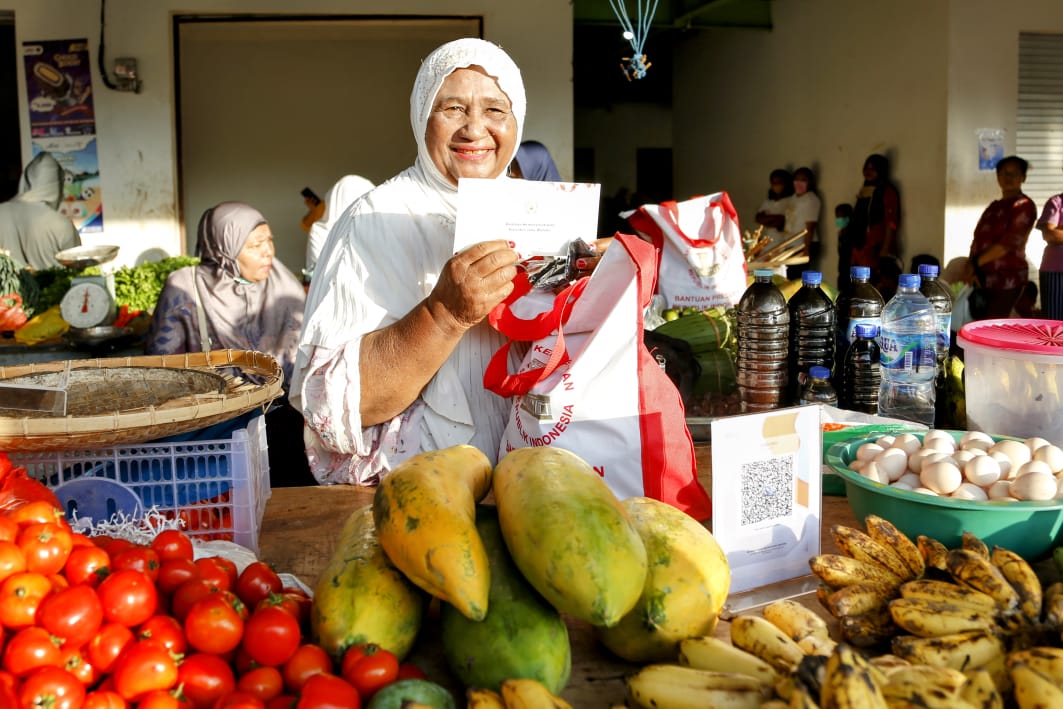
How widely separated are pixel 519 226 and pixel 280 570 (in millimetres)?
792

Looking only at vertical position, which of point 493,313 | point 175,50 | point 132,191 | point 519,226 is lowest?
point 493,313

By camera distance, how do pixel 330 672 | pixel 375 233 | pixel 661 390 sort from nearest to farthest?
pixel 330 672
pixel 661 390
pixel 375 233

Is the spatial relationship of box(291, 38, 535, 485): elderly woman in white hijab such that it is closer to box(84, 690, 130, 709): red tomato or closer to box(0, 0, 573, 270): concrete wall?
box(84, 690, 130, 709): red tomato

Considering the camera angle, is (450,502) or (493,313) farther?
(493,313)

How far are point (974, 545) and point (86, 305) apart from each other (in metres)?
4.87

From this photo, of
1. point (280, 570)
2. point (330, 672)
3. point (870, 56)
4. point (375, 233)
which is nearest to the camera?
point (330, 672)

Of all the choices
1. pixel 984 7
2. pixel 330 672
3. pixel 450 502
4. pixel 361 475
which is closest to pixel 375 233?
pixel 361 475

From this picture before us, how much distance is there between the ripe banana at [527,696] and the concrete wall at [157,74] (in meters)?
7.38

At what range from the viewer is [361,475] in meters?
2.04

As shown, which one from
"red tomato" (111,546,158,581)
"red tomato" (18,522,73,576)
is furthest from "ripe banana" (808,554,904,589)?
"red tomato" (18,522,73,576)

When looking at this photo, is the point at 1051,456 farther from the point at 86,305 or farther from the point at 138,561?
the point at 86,305

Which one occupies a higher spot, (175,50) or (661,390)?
(175,50)

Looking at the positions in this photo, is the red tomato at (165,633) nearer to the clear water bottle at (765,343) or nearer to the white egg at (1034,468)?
the white egg at (1034,468)

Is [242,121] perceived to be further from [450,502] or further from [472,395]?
[450,502]
